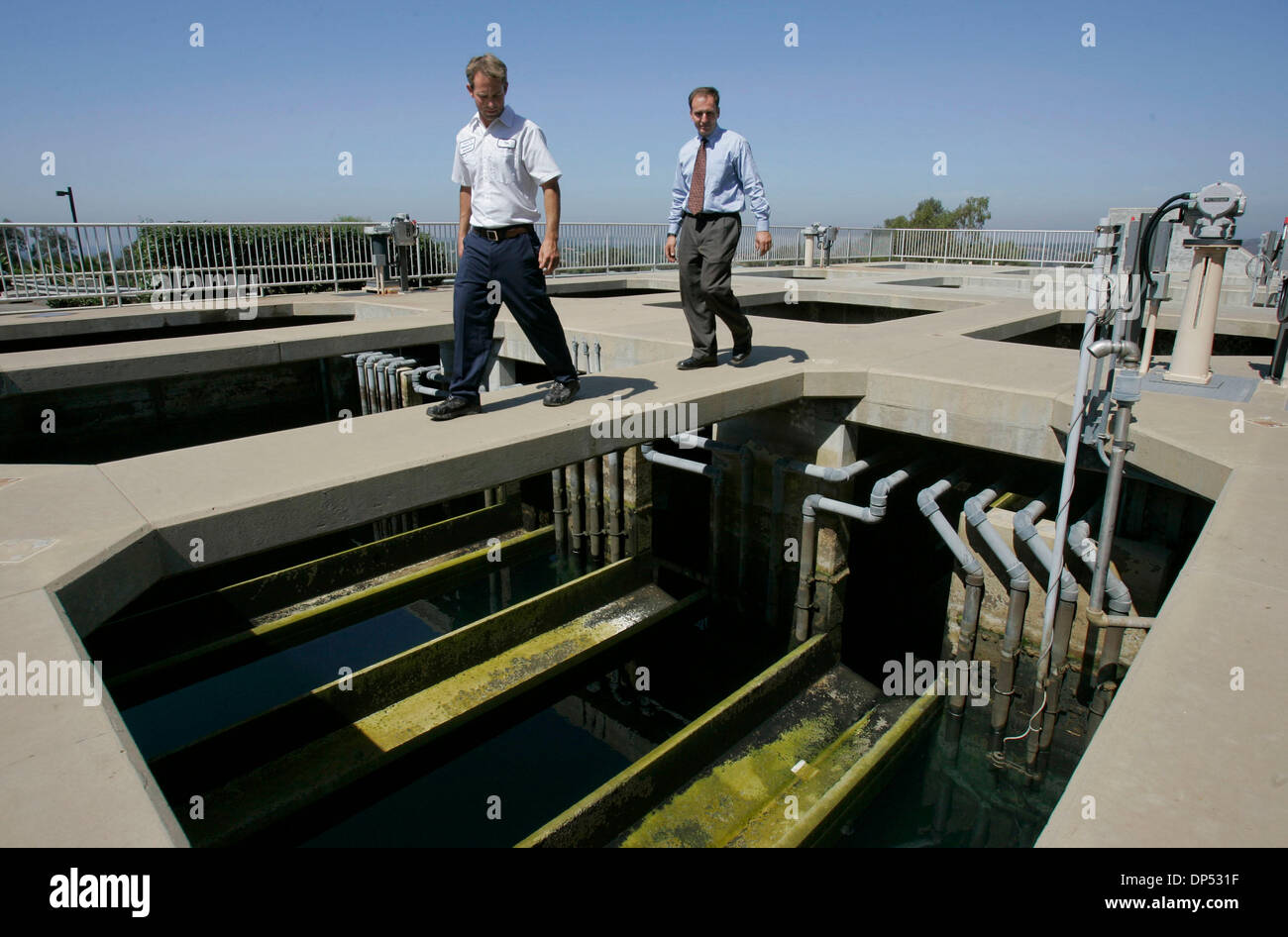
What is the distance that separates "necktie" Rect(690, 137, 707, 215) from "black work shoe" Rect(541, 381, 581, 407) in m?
1.87

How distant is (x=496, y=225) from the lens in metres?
4.98

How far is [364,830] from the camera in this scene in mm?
6441

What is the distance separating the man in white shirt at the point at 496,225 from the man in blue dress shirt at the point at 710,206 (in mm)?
1611

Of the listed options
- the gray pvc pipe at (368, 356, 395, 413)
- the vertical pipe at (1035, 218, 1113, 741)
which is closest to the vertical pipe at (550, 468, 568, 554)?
the gray pvc pipe at (368, 356, 395, 413)

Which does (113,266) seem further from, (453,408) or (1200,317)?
(1200,317)

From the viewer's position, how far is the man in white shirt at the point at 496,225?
191 inches

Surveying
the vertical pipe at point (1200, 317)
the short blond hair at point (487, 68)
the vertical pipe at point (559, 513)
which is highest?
the short blond hair at point (487, 68)

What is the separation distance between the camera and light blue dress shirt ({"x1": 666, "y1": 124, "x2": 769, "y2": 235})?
20.4 ft

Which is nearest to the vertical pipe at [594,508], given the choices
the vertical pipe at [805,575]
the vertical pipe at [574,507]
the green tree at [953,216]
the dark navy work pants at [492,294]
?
the vertical pipe at [574,507]

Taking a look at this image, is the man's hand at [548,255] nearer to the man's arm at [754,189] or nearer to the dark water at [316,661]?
the man's arm at [754,189]

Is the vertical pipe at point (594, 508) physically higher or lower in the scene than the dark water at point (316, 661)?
higher
